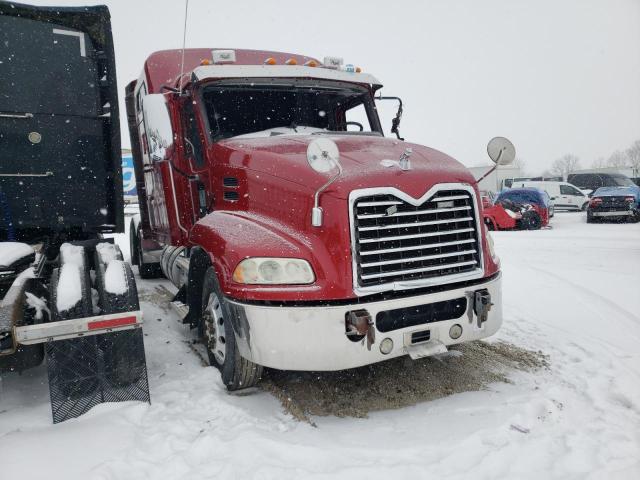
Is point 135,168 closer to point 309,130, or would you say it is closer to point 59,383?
point 309,130

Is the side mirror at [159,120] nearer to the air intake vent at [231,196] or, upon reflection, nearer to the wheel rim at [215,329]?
the air intake vent at [231,196]

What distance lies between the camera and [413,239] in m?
3.49

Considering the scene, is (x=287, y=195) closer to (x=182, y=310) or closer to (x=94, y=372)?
(x=94, y=372)

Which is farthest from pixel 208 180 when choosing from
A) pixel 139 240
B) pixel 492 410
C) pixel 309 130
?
pixel 139 240

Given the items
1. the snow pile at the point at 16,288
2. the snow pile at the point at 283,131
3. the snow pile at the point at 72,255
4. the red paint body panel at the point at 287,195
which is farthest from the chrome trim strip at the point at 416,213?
the snow pile at the point at 16,288

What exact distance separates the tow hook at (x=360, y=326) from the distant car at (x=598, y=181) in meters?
24.4

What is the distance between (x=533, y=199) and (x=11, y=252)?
724 inches

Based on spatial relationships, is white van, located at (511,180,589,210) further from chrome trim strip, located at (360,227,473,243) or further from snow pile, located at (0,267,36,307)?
snow pile, located at (0,267,36,307)

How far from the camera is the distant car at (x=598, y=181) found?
78.4 feet

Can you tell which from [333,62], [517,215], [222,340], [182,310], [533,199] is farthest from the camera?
[533,199]

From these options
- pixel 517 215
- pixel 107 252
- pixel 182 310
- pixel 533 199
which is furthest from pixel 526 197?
pixel 107 252

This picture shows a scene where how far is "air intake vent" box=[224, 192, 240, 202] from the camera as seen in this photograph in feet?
13.5

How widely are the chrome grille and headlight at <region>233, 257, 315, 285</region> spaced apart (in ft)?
1.22

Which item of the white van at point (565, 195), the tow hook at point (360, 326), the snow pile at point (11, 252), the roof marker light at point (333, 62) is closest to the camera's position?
the tow hook at point (360, 326)
